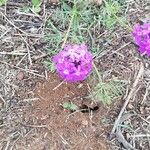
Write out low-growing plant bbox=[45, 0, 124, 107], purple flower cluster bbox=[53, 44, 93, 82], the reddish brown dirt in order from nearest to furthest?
purple flower cluster bbox=[53, 44, 93, 82]
the reddish brown dirt
low-growing plant bbox=[45, 0, 124, 107]

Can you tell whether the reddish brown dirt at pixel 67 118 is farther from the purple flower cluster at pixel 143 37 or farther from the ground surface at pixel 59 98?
the purple flower cluster at pixel 143 37

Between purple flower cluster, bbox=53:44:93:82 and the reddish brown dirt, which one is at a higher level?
purple flower cluster, bbox=53:44:93:82

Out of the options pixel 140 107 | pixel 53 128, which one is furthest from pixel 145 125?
pixel 53 128

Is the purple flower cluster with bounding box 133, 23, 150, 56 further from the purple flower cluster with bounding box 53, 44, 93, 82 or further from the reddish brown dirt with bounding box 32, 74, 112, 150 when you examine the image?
the reddish brown dirt with bounding box 32, 74, 112, 150

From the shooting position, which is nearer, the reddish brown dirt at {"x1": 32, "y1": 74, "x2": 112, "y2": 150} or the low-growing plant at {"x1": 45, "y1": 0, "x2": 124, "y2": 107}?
the reddish brown dirt at {"x1": 32, "y1": 74, "x2": 112, "y2": 150}

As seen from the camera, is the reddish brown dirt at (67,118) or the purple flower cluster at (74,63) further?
the reddish brown dirt at (67,118)

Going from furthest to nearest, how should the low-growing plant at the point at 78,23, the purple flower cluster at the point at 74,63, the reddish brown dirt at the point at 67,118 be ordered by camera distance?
1. the low-growing plant at the point at 78,23
2. the reddish brown dirt at the point at 67,118
3. the purple flower cluster at the point at 74,63

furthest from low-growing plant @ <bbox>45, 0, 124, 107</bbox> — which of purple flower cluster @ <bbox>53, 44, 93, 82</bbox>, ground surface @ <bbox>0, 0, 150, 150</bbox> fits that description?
purple flower cluster @ <bbox>53, 44, 93, 82</bbox>

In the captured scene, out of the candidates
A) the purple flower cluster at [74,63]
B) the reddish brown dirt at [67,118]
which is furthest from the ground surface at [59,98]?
the purple flower cluster at [74,63]

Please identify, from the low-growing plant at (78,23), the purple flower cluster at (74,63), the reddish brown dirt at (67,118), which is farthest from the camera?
the low-growing plant at (78,23)

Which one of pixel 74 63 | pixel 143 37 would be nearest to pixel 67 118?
pixel 74 63
